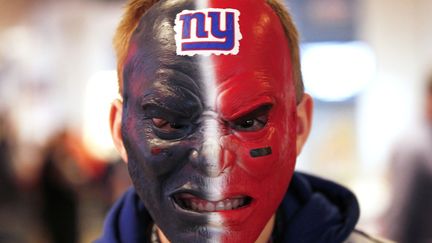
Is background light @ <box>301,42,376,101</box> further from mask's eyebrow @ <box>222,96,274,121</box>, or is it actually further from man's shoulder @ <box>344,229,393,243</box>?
mask's eyebrow @ <box>222,96,274,121</box>

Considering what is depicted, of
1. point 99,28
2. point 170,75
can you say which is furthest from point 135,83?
point 99,28

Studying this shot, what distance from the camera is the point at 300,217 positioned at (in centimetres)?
114

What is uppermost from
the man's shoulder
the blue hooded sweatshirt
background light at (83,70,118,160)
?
the blue hooded sweatshirt

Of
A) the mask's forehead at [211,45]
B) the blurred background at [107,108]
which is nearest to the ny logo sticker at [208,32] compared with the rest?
the mask's forehead at [211,45]

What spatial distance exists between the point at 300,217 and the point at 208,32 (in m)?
0.38

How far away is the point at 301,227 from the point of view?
1129 millimetres

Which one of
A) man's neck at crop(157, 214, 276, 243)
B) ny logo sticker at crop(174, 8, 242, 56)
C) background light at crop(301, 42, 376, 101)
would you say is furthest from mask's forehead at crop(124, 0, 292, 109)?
background light at crop(301, 42, 376, 101)

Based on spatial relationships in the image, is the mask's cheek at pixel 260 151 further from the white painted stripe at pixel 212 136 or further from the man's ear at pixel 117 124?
the man's ear at pixel 117 124

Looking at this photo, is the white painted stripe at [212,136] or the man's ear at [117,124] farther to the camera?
the man's ear at [117,124]

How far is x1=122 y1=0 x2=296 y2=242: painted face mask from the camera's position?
3.07 feet

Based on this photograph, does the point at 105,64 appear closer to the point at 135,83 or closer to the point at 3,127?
the point at 3,127

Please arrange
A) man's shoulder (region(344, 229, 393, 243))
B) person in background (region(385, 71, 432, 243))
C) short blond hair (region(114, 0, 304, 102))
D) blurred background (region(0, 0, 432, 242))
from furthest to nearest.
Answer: blurred background (region(0, 0, 432, 242)) < person in background (region(385, 71, 432, 243)) < man's shoulder (region(344, 229, 393, 243)) < short blond hair (region(114, 0, 304, 102))

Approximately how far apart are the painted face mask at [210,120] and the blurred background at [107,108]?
4.60 ft

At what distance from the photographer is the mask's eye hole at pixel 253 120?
952mm
